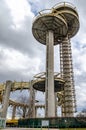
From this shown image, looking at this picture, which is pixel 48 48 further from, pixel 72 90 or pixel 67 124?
pixel 67 124

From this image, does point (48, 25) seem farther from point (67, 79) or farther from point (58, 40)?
point (67, 79)

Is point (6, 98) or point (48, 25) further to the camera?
point (6, 98)

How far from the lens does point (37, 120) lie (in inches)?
1444

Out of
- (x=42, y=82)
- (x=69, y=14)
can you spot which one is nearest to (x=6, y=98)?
(x=42, y=82)

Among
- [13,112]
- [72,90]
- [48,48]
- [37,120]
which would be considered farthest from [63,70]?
[13,112]

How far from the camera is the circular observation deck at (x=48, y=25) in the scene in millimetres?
42003

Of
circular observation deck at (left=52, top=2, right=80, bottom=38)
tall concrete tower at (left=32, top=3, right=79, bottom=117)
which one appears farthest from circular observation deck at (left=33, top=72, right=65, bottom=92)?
circular observation deck at (left=52, top=2, right=80, bottom=38)

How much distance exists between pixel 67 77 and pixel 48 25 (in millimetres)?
14008

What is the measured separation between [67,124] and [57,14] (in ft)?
81.2

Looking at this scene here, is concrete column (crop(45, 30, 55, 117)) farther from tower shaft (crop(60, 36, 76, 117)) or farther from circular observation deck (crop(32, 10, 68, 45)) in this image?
tower shaft (crop(60, 36, 76, 117))

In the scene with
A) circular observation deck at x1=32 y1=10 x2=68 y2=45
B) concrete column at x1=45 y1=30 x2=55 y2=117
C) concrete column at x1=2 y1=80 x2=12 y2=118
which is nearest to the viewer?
concrete column at x1=45 y1=30 x2=55 y2=117

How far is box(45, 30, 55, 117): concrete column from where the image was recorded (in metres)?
36.3

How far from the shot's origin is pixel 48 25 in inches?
Answer: 1725

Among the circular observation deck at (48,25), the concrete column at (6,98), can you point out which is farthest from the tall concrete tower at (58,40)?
the concrete column at (6,98)
